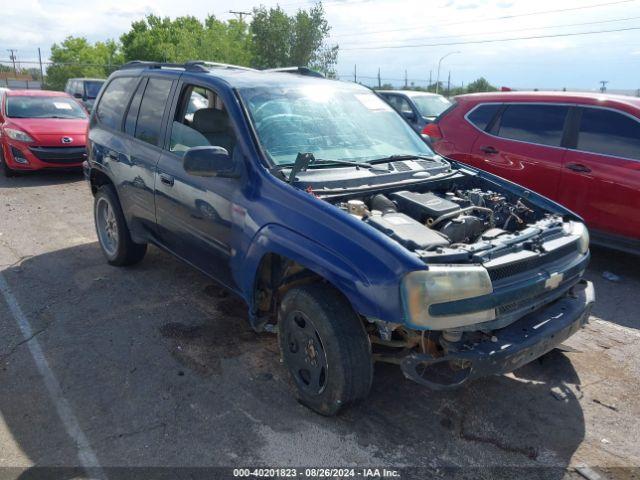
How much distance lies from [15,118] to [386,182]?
9412 millimetres

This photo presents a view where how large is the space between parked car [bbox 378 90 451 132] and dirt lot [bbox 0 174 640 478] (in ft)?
24.6

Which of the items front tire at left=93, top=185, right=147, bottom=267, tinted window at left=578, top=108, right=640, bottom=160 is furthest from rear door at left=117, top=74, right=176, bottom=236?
tinted window at left=578, top=108, right=640, bottom=160

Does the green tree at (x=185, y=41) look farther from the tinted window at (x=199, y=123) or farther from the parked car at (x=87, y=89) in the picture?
the tinted window at (x=199, y=123)

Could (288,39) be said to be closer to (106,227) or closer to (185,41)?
(185,41)

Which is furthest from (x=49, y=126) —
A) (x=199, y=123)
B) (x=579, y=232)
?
(x=579, y=232)

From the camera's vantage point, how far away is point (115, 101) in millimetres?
5227

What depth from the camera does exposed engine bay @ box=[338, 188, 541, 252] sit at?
9.68ft

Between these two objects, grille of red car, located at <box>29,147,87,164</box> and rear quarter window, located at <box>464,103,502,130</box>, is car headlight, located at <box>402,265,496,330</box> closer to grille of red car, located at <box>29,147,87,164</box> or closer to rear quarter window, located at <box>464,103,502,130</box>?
rear quarter window, located at <box>464,103,502,130</box>

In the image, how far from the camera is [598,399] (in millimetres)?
3457

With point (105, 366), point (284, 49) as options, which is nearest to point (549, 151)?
point (105, 366)

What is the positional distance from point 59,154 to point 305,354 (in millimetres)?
8564

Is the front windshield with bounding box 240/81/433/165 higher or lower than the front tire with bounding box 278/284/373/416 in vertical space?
higher

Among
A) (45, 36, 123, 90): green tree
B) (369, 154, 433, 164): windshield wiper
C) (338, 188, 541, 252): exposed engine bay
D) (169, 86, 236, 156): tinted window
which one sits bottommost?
(338, 188, 541, 252): exposed engine bay

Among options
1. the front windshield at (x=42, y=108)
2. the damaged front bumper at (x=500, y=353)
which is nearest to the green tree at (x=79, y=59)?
the front windshield at (x=42, y=108)
